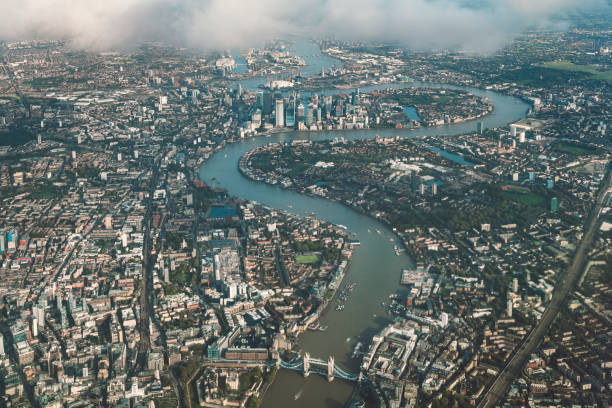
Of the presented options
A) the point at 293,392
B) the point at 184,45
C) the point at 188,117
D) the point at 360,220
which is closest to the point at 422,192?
the point at 360,220

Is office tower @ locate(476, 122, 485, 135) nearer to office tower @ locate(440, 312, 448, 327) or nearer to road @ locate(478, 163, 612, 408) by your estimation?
road @ locate(478, 163, 612, 408)

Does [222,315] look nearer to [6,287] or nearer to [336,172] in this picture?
[6,287]

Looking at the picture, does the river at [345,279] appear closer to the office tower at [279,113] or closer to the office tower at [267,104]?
the office tower at [279,113]

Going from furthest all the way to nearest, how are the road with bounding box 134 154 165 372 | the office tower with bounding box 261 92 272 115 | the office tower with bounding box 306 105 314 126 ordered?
the office tower with bounding box 261 92 272 115
the office tower with bounding box 306 105 314 126
the road with bounding box 134 154 165 372

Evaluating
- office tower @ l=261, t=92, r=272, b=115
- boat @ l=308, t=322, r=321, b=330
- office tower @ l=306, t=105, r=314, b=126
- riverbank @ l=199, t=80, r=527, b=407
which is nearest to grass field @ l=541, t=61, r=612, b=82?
office tower @ l=306, t=105, r=314, b=126

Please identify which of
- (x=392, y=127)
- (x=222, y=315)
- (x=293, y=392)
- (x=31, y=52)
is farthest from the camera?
(x=31, y=52)

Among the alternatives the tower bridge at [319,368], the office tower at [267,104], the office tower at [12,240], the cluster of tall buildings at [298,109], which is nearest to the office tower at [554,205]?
the tower bridge at [319,368]

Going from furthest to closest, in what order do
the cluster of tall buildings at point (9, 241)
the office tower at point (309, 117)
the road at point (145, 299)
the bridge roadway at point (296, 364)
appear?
the office tower at point (309, 117) < the cluster of tall buildings at point (9, 241) < the road at point (145, 299) < the bridge roadway at point (296, 364)
